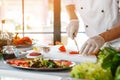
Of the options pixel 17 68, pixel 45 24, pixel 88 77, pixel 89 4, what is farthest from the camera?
pixel 45 24

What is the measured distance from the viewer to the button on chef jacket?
2082 millimetres

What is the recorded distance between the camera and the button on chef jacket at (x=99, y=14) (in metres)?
2.08

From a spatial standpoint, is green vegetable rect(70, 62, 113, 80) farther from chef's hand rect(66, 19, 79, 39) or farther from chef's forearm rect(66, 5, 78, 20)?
chef's forearm rect(66, 5, 78, 20)

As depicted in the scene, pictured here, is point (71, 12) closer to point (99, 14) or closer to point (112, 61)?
point (99, 14)

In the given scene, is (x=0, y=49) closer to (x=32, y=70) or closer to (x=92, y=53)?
(x=32, y=70)

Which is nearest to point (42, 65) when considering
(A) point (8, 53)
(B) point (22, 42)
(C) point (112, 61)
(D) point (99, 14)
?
(A) point (8, 53)

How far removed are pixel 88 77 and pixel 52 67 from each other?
347 mm

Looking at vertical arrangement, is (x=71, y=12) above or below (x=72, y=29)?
above

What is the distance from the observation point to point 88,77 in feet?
2.86

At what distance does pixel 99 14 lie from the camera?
216 centimetres

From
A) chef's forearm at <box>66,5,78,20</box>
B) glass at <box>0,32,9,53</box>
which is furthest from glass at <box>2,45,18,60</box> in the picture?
chef's forearm at <box>66,5,78,20</box>

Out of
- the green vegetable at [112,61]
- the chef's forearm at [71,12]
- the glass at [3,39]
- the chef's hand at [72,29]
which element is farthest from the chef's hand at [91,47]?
the chef's forearm at [71,12]

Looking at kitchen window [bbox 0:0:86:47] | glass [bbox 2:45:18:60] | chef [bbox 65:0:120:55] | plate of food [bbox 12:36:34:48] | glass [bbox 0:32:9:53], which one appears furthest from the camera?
kitchen window [bbox 0:0:86:47]

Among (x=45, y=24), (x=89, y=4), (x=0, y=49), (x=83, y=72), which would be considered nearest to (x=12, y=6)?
(x=45, y=24)
